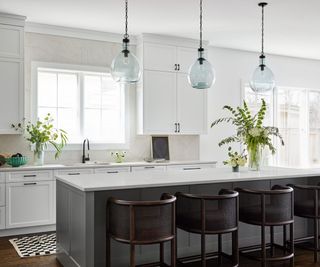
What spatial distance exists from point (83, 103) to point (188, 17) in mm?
2022

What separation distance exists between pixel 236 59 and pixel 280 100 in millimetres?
1322

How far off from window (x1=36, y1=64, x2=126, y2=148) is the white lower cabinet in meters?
1.03

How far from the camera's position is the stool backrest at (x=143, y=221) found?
305cm

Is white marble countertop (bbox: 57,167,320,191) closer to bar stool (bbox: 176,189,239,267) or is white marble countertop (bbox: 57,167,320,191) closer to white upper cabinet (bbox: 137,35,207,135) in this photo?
bar stool (bbox: 176,189,239,267)

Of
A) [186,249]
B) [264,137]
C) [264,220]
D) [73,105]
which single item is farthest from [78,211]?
[73,105]

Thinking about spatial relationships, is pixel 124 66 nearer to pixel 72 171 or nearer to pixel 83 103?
pixel 72 171

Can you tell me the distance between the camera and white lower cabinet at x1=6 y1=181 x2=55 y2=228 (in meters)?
5.02

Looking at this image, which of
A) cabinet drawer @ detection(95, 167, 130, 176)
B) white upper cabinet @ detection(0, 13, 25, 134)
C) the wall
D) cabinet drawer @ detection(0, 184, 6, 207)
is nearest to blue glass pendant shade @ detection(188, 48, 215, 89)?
cabinet drawer @ detection(95, 167, 130, 176)

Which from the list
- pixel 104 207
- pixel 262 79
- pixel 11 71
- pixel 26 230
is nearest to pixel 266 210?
pixel 104 207

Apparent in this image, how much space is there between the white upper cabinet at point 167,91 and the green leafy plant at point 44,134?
3.98ft

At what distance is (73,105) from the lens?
19.8ft

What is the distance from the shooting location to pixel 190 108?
6504 mm

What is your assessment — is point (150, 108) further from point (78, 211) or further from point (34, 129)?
point (78, 211)

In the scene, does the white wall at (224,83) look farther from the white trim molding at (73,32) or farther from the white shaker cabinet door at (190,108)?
the white trim molding at (73,32)
